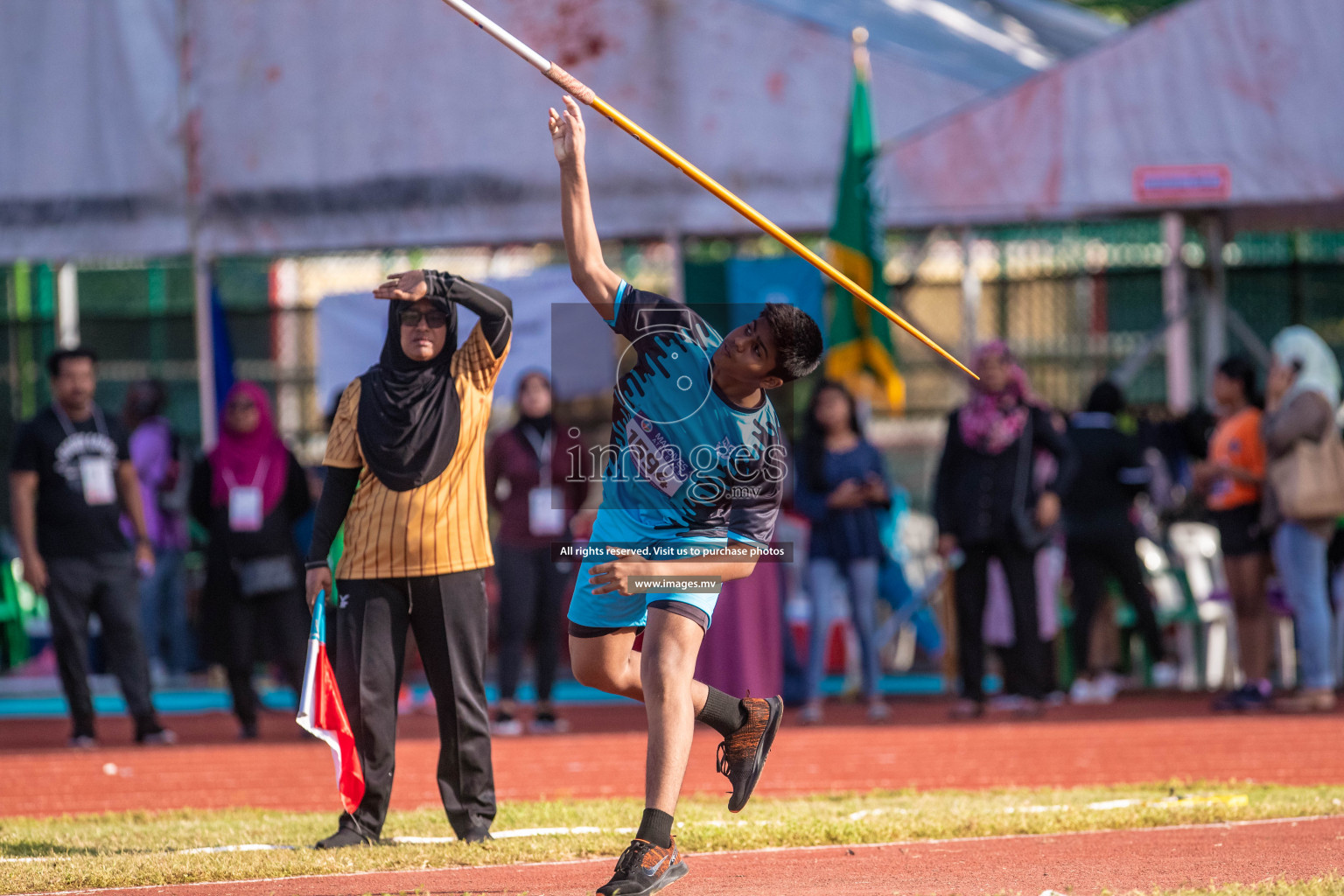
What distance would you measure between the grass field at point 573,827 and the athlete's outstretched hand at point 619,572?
3.60 ft

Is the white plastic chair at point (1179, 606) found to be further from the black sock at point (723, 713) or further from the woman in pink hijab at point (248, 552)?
the black sock at point (723, 713)

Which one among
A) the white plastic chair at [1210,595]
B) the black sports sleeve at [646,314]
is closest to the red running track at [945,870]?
Answer: the black sports sleeve at [646,314]

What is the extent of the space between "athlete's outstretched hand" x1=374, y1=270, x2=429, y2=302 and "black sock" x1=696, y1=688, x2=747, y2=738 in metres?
1.61


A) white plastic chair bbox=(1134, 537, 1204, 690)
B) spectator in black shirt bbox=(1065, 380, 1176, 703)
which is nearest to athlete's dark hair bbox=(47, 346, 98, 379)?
spectator in black shirt bbox=(1065, 380, 1176, 703)

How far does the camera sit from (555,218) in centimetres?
1204

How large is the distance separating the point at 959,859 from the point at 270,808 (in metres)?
3.11

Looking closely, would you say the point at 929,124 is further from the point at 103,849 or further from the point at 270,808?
the point at 103,849

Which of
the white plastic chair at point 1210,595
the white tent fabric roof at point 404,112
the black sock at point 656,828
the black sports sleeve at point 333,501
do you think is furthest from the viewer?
the white tent fabric roof at point 404,112

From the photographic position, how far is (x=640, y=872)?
15.1 feet

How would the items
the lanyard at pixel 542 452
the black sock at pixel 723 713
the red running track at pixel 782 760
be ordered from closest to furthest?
the black sock at pixel 723 713, the red running track at pixel 782 760, the lanyard at pixel 542 452

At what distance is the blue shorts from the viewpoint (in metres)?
5.05

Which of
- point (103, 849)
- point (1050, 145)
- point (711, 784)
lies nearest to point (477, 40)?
point (1050, 145)

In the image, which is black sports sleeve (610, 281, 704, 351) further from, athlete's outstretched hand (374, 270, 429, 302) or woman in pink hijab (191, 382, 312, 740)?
woman in pink hijab (191, 382, 312, 740)

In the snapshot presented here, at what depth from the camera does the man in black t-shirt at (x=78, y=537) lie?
9516mm
